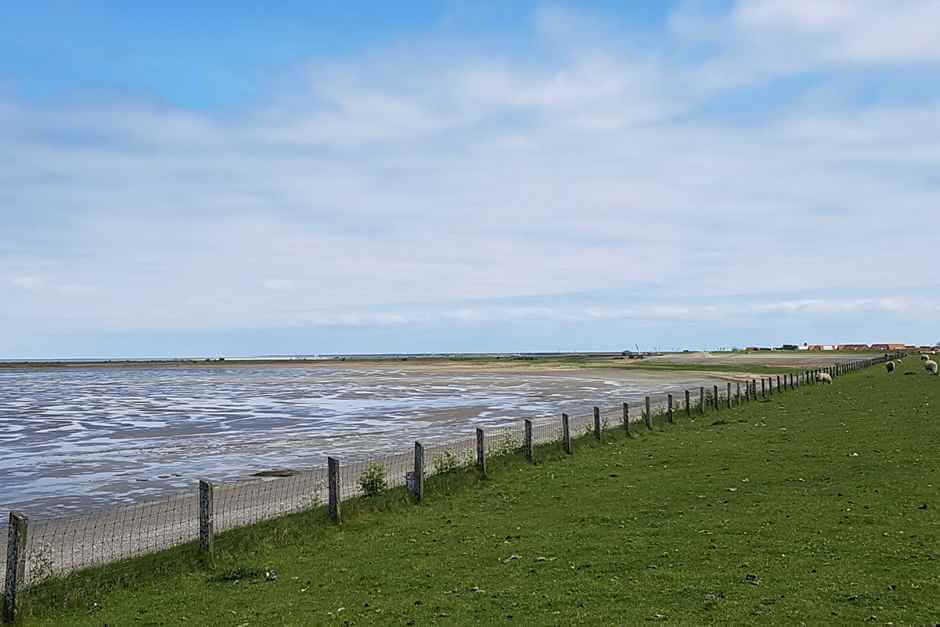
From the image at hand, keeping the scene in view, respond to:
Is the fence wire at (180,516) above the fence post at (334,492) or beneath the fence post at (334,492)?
beneath

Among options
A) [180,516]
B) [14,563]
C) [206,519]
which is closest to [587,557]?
[206,519]

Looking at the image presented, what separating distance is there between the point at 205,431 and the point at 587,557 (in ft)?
118

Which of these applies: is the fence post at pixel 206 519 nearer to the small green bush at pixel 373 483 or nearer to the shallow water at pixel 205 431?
the small green bush at pixel 373 483

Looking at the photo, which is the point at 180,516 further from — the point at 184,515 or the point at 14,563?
the point at 14,563

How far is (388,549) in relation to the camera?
15.9m

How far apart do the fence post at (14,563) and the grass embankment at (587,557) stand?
26 cm

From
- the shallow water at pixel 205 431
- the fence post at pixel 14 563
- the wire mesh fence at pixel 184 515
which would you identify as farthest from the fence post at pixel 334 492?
the shallow water at pixel 205 431

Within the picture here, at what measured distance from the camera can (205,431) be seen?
45.9m

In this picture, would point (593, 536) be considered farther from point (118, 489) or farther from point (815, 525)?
point (118, 489)

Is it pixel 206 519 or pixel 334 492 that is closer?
pixel 206 519

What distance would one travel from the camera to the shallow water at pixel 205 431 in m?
28.7

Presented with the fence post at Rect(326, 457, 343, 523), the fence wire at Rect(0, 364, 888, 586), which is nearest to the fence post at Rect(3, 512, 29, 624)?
the fence wire at Rect(0, 364, 888, 586)

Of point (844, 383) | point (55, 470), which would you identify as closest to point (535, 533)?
point (55, 470)

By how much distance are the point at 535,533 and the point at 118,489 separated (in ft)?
54.5
